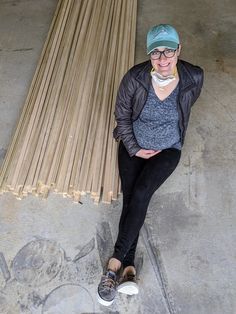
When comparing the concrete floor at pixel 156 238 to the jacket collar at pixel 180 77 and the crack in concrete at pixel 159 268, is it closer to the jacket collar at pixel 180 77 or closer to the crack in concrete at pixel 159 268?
the crack in concrete at pixel 159 268

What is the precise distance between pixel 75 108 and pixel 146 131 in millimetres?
707

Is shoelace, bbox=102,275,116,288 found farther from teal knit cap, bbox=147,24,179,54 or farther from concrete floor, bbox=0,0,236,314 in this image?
teal knit cap, bbox=147,24,179,54

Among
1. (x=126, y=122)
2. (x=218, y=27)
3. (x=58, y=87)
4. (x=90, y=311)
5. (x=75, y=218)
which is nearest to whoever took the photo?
(x=90, y=311)

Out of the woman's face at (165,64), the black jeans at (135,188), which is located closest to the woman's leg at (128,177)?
the black jeans at (135,188)

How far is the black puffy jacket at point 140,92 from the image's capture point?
2271 mm

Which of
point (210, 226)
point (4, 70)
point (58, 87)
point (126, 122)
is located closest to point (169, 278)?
point (210, 226)

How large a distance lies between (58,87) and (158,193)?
1.11 meters

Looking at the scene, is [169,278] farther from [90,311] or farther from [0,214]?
[0,214]

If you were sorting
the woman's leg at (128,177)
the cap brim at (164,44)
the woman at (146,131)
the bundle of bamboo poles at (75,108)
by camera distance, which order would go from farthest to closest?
the bundle of bamboo poles at (75,108)
the woman's leg at (128,177)
the woman at (146,131)
the cap brim at (164,44)

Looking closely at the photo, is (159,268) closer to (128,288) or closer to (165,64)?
(128,288)

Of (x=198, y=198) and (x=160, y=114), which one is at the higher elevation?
(x=160, y=114)

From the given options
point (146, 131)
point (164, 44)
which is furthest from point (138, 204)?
point (164, 44)

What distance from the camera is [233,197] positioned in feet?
8.72

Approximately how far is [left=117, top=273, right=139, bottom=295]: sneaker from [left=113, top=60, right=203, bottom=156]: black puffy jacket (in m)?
0.74
